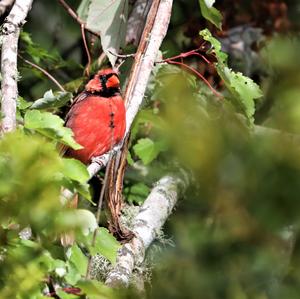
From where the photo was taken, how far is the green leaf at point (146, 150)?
168 inches

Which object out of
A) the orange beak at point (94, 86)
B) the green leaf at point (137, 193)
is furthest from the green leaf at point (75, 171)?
the green leaf at point (137, 193)

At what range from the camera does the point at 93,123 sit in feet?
13.2

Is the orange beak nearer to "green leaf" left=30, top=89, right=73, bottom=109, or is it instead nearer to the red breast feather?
the red breast feather

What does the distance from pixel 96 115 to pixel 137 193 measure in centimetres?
64

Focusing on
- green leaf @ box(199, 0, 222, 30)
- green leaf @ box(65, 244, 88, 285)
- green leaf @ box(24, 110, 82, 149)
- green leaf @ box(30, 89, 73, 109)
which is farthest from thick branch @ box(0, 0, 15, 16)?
green leaf @ box(65, 244, 88, 285)

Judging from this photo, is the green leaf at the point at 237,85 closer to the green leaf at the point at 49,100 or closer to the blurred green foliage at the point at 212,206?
the green leaf at the point at 49,100

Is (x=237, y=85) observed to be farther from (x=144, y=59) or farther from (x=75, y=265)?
(x=75, y=265)

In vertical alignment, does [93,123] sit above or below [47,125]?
below

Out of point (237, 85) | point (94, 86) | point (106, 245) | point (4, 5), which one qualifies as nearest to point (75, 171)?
point (106, 245)

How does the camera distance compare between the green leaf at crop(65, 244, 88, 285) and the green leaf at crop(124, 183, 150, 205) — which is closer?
the green leaf at crop(65, 244, 88, 285)

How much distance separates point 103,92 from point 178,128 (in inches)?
107

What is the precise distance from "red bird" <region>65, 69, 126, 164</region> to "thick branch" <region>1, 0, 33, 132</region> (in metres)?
0.84

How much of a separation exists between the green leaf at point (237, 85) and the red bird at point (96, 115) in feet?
1.93

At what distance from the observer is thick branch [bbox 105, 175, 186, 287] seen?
3.17 m
